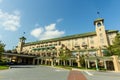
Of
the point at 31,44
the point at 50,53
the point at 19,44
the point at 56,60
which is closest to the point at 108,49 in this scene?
the point at 56,60

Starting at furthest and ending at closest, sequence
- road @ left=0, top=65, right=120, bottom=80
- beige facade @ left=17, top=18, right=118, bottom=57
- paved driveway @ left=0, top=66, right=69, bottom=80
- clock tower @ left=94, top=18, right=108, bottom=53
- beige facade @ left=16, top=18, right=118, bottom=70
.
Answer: beige facade @ left=17, top=18, right=118, bottom=57 < clock tower @ left=94, top=18, right=108, bottom=53 < beige facade @ left=16, top=18, right=118, bottom=70 < road @ left=0, top=65, right=120, bottom=80 < paved driveway @ left=0, top=66, right=69, bottom=80

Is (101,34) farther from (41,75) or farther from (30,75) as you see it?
(30,75)

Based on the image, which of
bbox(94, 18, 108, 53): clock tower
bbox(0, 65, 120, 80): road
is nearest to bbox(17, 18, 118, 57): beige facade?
bbox(94, 18, 108, 53): clock tower

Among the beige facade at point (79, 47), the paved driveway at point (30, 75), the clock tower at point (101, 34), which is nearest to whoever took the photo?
the paved driveway at point (30, 75)

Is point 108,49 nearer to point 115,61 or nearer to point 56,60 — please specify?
point 115,61

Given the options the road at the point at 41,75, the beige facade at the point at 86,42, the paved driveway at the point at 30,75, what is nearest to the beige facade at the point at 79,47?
the beige facade at the point at 86,42

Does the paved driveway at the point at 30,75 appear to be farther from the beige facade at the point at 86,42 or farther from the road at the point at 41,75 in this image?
the beige facade at the point at 86,42

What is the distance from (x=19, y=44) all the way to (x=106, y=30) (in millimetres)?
60496

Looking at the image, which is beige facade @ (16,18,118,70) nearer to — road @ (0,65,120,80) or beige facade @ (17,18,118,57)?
beige facade @ (17,18,118,57)

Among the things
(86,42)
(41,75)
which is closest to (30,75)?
(41,75)

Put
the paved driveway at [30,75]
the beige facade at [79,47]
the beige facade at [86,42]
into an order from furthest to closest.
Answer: the beige facade at [86,42] < the beige facade at [79,47] < the paved driveway at [30,75]

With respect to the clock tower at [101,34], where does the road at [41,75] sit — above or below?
below

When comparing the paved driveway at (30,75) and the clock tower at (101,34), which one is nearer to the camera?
the paved driveway at (30,75)

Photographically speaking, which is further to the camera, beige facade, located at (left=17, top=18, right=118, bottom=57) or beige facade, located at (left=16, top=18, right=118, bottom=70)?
beige facade, located at (left=17, top=18, right=118, bottom=57)
